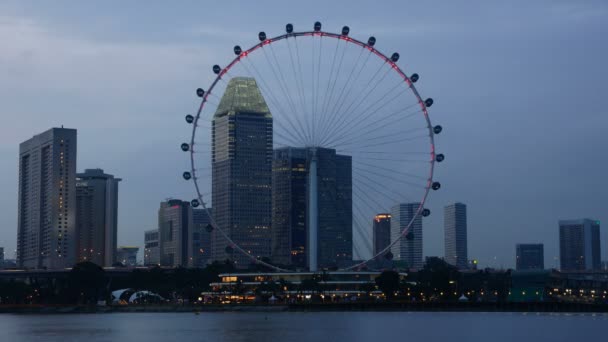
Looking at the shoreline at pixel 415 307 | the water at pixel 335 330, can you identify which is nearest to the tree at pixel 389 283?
the shoreline at pixel 415 307

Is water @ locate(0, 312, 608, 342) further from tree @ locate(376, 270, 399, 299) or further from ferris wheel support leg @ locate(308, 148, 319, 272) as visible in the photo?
tree @ locate(376, 270, 399, 299)

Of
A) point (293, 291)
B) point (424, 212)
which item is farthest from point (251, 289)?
point (424, 212)

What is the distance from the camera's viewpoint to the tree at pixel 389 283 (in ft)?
Result: 537

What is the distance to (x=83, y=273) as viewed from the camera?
632ft

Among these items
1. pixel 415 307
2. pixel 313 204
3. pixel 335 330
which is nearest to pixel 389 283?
pixel 415 307

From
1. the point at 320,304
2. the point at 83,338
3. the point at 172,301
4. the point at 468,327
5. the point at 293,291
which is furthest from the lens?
the point at 172,301

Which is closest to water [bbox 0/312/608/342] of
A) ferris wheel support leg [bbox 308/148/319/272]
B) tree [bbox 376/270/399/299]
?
ferris wheel support leg [bbox 308/148/319/272]

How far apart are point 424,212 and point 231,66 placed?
77.7 ft

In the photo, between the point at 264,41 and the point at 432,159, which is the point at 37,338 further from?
the point at 432,159

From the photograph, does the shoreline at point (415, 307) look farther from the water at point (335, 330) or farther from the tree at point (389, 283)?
the water at point (335, 330)

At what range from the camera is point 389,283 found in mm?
163500

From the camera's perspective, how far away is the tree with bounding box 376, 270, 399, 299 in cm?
16375

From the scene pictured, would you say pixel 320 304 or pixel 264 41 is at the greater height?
pixel 264 41

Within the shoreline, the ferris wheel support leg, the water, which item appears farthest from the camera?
the shoreline
